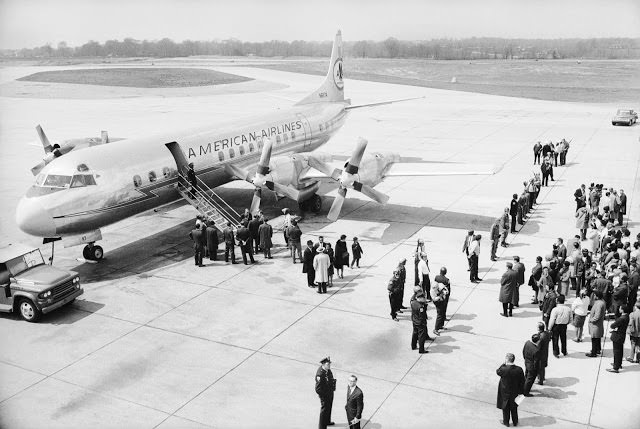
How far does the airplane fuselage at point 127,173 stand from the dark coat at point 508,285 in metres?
12.2

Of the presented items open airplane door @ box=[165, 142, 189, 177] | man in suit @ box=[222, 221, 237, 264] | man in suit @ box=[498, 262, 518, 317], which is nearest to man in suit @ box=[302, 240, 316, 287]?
man in suit @ box=[222, 221, 237, 264]

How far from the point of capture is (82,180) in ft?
58.7

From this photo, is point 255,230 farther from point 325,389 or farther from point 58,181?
point 325,389

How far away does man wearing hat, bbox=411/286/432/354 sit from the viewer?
12523mm

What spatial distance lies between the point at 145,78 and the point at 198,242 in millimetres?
97219

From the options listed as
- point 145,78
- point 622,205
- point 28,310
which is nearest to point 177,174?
point 28,310

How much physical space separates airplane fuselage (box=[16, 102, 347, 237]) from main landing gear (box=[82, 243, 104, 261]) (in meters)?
1.05

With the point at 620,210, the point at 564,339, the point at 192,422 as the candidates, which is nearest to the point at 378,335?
the point at 564,339

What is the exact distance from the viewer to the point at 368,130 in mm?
46219

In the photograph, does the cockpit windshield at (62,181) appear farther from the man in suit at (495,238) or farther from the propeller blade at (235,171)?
the man in suit at (495,238)

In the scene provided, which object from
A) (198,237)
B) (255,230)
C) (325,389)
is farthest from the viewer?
(255,230)

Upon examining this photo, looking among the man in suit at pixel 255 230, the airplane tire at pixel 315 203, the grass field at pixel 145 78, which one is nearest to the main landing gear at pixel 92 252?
the man in suit at pixel 255 230

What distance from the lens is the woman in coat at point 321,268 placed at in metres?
16.1

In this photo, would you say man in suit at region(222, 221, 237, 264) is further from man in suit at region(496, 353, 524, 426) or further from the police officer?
man in suit at region(496, 353, 524, 426)
